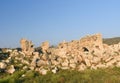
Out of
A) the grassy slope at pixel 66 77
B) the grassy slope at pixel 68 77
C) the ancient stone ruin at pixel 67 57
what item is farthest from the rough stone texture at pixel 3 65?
the grassy slope at pixel 68 77

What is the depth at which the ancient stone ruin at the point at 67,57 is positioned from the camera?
252 ft

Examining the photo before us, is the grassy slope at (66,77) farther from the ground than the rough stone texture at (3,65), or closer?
closer

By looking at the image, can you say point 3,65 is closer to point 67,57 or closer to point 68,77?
point 68,77

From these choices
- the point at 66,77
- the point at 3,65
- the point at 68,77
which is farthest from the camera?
the point at 3,65

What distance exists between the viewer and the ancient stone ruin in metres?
76.9

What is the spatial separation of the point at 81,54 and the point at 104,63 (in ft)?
24.7

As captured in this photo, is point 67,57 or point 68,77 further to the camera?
point 67,57

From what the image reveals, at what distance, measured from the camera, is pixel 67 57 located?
85125mm

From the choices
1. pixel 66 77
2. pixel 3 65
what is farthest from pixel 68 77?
pixel 3 65

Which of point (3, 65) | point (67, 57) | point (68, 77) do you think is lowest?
point (68, 77)

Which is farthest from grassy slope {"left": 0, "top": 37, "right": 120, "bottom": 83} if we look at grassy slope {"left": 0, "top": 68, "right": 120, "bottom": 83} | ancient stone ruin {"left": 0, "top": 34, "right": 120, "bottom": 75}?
ancient stone ruin {"left": 0, "top": 34, "right": 120, "bottom": 75}

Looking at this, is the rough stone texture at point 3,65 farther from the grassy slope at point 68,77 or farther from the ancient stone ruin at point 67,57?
the grassy slope at point 68,77

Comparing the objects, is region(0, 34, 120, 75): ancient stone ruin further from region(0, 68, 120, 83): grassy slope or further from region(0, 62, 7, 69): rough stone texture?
region(0, 68, 120, 83): grassy slope

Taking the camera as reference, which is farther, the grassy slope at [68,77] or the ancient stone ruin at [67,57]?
the ancient stone ruin at [67,57]
